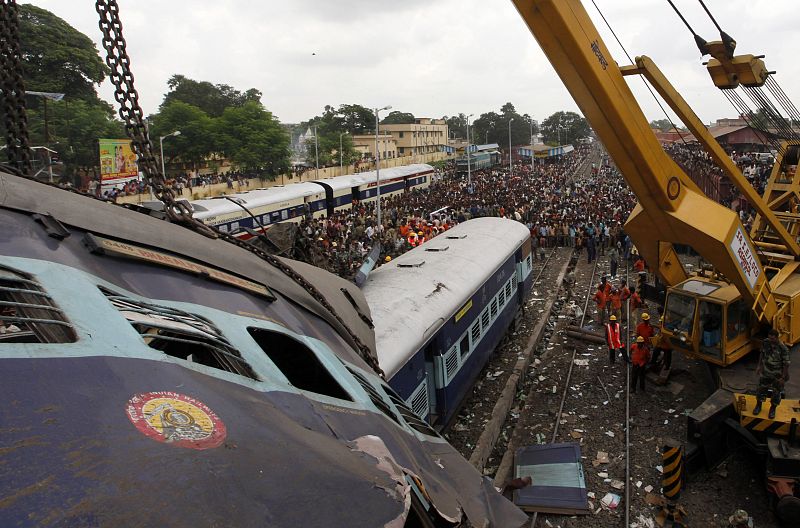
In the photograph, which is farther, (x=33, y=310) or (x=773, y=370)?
(x=773, y=370)

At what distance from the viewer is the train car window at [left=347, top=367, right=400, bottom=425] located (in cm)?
317

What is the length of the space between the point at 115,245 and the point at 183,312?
1.77 feet

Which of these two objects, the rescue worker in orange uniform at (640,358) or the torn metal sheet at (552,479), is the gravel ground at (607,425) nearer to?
the torn metal sheet at (552,479)

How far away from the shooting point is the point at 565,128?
123 m

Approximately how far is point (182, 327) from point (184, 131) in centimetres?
3837

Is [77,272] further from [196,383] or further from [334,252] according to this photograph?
[334,252]

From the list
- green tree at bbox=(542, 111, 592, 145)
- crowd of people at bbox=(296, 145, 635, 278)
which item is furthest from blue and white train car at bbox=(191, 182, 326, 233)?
green tree at bbox=(542, 111, 592, 145)

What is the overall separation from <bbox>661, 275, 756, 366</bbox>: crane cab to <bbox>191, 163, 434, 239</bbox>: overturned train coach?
1063 cm

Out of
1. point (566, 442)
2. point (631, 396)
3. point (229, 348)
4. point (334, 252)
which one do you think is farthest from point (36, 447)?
point (334, 252)

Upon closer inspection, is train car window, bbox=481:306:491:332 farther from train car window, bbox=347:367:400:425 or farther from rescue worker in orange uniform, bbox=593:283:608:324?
train car window, bbox=347:367:400:425

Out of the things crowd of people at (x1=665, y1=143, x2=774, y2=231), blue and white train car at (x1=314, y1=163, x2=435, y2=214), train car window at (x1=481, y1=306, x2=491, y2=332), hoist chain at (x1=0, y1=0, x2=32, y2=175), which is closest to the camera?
hoist chain at (x1=0, y1=0, x2=32, y2=175)

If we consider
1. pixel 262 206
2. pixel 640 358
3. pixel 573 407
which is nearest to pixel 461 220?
pixel 262 206

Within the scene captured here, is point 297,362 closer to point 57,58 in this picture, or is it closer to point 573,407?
point 573,407

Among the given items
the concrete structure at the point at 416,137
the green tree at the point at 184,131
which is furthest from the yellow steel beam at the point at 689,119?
the concrete structure at the point at 416,137
